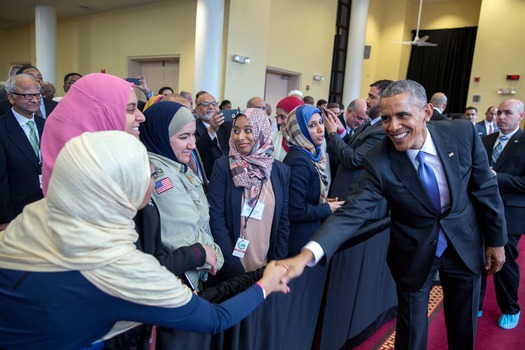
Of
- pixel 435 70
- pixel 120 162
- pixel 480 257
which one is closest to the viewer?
pixel 120 162

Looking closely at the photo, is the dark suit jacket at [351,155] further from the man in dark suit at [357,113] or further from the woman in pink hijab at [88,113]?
the woman in pink hijab at [88,113]

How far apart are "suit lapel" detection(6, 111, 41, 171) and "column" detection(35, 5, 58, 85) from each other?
24.3 feet

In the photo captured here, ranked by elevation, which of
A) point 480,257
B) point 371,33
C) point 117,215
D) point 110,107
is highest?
point 371,33

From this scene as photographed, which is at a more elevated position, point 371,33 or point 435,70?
point 371,33

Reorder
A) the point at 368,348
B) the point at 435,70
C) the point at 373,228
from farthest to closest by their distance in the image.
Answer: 1. the point at 435,70
2. the point at 368,348
3. the point at 373,228

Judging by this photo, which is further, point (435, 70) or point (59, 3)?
point (435, 70)

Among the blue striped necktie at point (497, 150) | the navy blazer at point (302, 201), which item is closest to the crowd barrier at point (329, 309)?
the navy blazer at point (302, 201)

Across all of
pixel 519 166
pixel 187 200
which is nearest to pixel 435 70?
pixel 519 166

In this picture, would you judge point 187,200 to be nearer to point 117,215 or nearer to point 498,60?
point 117,215

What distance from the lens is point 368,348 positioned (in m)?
2.31

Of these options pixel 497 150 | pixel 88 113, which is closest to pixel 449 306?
pixel 497 150

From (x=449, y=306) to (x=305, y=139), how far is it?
1.25 metres

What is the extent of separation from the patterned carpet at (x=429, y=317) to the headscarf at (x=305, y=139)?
103 centimetres

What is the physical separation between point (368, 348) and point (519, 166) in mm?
1733
